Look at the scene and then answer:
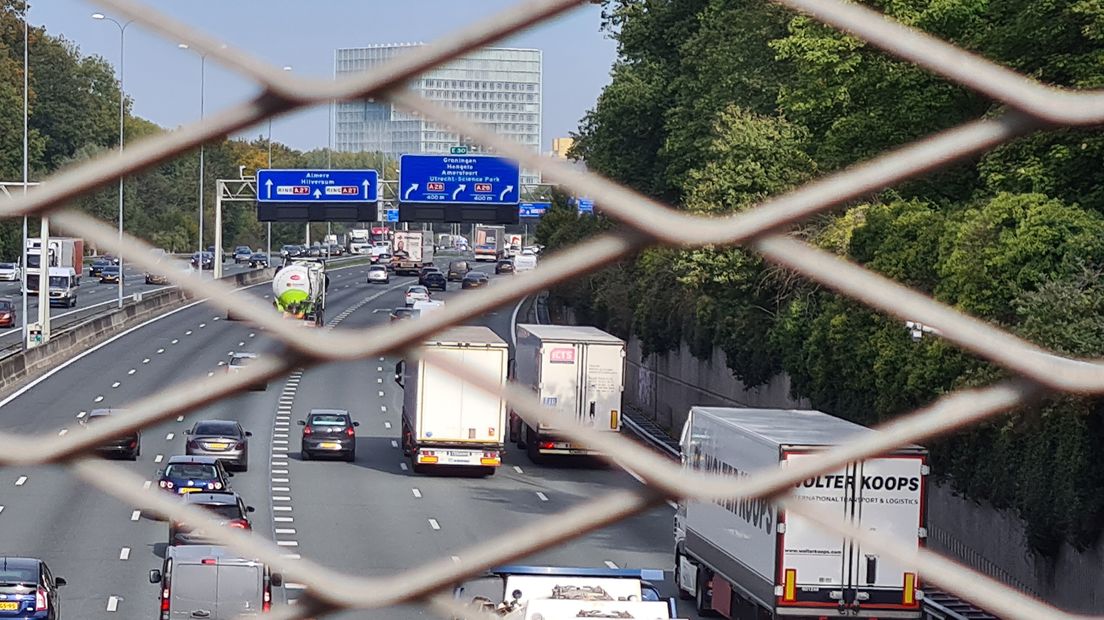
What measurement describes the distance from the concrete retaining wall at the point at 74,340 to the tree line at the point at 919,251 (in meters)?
14.1

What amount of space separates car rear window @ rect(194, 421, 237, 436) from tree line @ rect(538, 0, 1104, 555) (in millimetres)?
9924

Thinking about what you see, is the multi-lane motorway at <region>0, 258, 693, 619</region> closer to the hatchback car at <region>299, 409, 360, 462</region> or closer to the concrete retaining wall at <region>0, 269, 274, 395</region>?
the hatchback car at <region>299, 409, 360, 462</region>

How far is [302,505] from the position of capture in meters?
31.6

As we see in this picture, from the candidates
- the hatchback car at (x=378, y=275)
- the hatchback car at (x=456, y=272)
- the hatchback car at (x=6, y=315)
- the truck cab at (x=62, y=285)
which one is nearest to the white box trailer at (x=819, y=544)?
the hatchback car at (x=6, y=315)

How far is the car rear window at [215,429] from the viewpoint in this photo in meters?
35.5

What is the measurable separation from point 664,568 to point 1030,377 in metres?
24.1

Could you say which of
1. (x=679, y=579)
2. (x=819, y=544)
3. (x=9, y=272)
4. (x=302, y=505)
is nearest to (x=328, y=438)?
(x=302, y=505)

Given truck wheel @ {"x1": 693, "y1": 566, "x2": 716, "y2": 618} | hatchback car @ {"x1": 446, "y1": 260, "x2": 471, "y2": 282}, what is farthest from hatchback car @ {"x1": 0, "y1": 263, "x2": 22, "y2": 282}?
truck wheel @ {"x1": 693, "y1": 566, "x2": 716, "y2": 618}

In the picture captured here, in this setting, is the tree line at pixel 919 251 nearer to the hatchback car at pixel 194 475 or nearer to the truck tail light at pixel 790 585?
the truck tail light at pixel 790 585

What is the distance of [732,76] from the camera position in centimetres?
4712

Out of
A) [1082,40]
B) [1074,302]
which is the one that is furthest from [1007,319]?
[1082,40]

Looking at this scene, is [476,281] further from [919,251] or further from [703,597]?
[919,251]

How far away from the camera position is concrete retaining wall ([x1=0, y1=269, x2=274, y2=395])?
49.0m

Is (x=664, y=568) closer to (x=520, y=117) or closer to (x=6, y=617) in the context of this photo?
(x=6, y=617)
